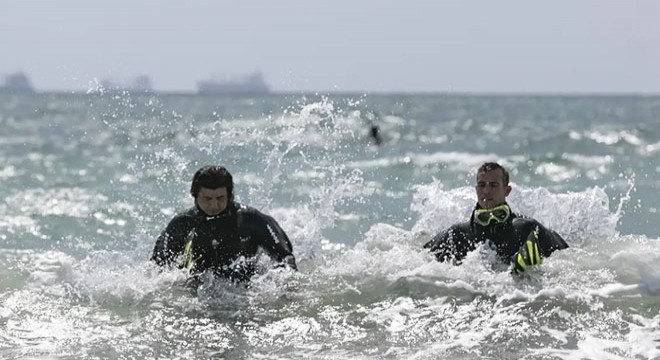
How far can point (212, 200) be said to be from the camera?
7281 millimetres

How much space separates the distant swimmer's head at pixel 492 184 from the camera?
25.3 ft

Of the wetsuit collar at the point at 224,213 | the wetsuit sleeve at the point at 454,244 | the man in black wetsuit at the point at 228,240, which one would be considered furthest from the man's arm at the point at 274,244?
the wetsuit sleeve at the point at 454,244

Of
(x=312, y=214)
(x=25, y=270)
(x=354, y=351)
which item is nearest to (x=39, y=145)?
(x=312, y=214)

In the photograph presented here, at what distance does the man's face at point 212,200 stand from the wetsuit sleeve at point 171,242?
1.46 ft

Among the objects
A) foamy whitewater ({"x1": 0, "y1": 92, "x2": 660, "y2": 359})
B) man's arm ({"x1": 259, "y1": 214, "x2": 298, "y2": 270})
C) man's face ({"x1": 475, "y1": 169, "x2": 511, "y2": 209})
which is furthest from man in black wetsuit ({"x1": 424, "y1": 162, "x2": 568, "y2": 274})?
man's arm ({"x1": 259, "y1": 214, "x2": 298, "y2": 270})

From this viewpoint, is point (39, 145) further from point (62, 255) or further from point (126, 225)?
point (62, 255)

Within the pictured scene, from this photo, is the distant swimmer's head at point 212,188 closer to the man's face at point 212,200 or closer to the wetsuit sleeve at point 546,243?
the man's face at point 212,200

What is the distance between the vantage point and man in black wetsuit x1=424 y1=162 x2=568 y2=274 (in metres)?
7.71

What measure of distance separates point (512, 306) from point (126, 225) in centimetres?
819

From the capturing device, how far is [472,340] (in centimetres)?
609

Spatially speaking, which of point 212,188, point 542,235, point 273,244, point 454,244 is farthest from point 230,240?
point 542,235

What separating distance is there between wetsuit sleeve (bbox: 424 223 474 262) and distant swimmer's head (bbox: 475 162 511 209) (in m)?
0.36

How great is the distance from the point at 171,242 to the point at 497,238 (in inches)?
102

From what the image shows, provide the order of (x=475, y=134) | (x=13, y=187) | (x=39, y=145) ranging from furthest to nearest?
(x=475, y=134)
(x=39, y=145)
(x=13, y=187)
